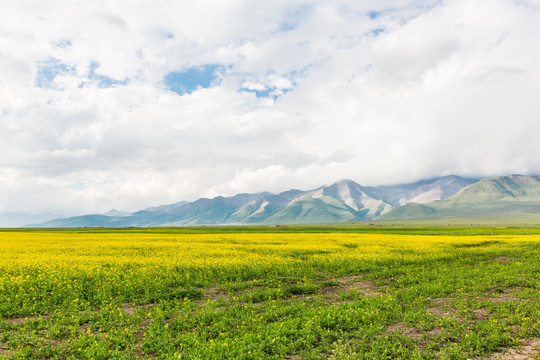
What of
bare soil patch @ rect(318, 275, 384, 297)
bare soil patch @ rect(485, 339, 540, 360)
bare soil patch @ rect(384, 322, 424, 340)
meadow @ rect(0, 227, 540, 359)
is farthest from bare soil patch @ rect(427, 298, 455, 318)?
bare soil patch @ rect(485, 339, 540, 360)

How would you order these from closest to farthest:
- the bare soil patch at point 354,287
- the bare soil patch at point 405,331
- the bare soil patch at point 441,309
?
the bare soil patch at point 405,331, the bare soil patch at point 441,309, the bare soil patch at point 354,287

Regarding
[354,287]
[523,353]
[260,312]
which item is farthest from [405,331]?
[354,287]

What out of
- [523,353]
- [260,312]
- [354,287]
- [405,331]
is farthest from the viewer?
[354,287]

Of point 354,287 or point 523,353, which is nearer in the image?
point 523,353

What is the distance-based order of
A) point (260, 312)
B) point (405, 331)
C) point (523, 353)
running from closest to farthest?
point (523, 353) → point (405, 331) → point (260, 312)

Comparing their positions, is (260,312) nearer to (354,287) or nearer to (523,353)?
(354,287)

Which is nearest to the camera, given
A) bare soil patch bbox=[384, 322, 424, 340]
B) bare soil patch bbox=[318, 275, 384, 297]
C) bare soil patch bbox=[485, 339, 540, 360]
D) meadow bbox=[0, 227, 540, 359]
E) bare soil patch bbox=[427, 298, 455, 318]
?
bare soil patch bbox=[485, 339, 540, 360]

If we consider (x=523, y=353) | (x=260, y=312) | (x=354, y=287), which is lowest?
(x=354, y=287)

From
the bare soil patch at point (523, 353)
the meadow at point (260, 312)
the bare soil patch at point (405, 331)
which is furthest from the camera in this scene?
the bare soil patch at point (405, 331)

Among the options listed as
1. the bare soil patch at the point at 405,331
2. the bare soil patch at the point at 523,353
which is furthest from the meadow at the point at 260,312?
the bare soil patch at the point at 523,353

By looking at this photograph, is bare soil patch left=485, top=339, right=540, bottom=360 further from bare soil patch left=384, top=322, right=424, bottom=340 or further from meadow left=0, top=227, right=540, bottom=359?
Result: bare soil patch left=384, top=322, right=424, bottom=340

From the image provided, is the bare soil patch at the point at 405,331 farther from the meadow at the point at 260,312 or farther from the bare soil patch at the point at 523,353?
the bare soil patch at the point at 523,353

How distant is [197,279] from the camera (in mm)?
22391

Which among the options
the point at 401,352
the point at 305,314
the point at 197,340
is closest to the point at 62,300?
the point at 197,340
